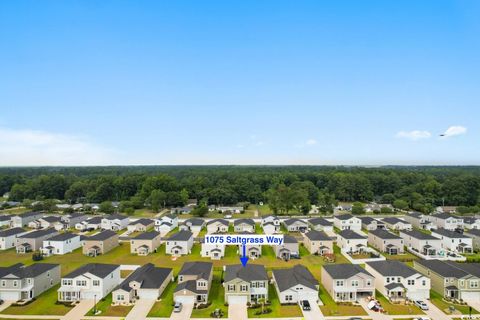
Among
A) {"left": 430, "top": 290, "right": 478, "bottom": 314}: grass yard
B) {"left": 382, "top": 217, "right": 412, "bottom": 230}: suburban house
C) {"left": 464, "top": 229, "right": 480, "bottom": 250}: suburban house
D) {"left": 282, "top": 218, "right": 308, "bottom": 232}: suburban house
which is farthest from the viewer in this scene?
{"left": 382, "top": 217, "right": 412, "bottom": 230}: suburban house

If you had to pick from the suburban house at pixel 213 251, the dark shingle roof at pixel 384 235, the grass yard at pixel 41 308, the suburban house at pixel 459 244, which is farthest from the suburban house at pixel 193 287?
the suburban house at pixel 459 244

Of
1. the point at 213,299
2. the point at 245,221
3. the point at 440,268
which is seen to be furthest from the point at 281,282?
the point at 245,221

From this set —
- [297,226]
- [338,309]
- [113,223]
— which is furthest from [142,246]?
[338,309]

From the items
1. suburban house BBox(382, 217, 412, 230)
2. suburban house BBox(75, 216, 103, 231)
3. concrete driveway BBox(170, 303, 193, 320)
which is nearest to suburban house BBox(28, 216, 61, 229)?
suburban house BBox(75, 216, 103, 231)

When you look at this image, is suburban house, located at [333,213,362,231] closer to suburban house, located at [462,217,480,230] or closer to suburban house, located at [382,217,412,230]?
→ suburban house, located at [382,217,412,230]

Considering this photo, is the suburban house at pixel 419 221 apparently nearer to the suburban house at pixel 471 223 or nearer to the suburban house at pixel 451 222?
the suburban house at pixel 451 222

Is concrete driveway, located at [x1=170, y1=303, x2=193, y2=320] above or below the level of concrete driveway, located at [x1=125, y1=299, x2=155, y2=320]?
below

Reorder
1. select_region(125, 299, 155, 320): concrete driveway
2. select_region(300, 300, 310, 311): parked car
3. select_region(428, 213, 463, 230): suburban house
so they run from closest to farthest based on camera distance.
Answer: select_region(125, 299, 155, 320): concrete driveway < select_region(300, 300, 310, 311): parked car < select_region(428, 213, 463, 230): suburban house
